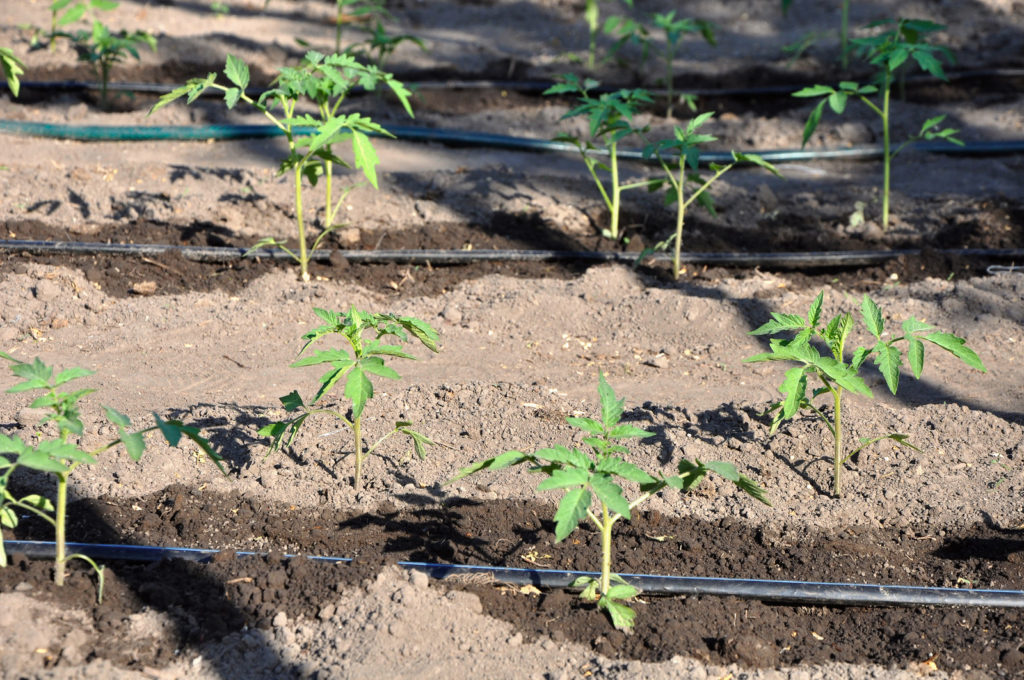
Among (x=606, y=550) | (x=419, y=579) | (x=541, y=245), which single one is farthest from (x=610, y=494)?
(x=541, y=245)

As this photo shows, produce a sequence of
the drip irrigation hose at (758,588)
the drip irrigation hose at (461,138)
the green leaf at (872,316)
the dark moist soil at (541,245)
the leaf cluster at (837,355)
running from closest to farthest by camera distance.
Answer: the drip irrigation hose at (758,588), the leaf cluster at (837,355), the green leaf at (872,316), the dark moist soil at (541,245), the drip irrigation hose at (461,138)

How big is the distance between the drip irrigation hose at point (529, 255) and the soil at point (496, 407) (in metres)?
0.05

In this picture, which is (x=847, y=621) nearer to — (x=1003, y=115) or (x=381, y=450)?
(x=381, y=450)

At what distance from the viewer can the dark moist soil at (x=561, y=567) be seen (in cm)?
254

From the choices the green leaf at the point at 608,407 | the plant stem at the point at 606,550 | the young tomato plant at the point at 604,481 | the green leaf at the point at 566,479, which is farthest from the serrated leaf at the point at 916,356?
the green leaf at the point at 566,479

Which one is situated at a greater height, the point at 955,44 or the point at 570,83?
the point at 955,44

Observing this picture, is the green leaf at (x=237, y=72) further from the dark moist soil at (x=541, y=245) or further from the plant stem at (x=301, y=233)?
the dark moist soil at (x=541, y=245)

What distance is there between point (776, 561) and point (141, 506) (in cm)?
194

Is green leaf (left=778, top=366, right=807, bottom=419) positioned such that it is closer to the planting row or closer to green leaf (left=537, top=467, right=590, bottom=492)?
the planting row

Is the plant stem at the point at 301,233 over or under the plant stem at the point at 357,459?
over

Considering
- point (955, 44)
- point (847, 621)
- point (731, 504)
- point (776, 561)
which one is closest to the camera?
point (847, 621)

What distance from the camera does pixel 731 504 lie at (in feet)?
10.5

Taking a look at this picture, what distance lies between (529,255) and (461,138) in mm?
1921

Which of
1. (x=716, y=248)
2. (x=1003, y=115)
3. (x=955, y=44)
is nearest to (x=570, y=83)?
(x=716, y=248)
